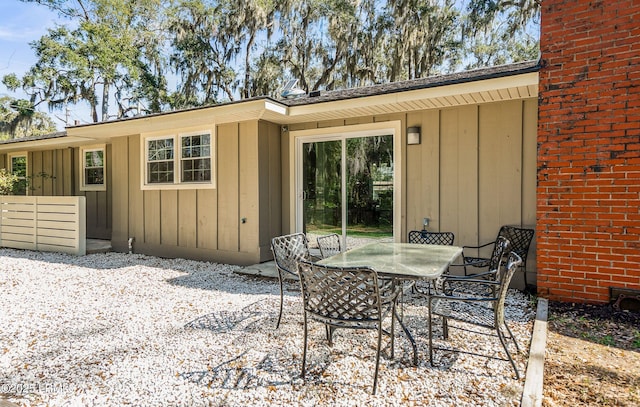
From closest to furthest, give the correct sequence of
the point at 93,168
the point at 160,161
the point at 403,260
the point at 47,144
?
the point at 403,260 < the point at 160,161 < the point at 47,144 < the point at 93,168

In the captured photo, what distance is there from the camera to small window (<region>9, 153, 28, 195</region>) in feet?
34.0

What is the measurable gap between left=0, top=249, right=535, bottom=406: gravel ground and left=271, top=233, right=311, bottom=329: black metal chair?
452 millimetres

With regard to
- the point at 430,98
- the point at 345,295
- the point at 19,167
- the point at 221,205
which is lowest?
the point at 345,295

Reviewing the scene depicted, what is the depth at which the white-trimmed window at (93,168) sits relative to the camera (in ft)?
29.6

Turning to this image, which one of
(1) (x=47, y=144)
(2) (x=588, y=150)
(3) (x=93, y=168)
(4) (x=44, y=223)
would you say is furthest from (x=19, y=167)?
(2) (x=588, y=150)

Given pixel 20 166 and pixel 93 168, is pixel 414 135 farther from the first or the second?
pixel 20 166

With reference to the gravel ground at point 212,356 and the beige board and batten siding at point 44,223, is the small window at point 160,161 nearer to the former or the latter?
the beige board and batten siding at point 44,223

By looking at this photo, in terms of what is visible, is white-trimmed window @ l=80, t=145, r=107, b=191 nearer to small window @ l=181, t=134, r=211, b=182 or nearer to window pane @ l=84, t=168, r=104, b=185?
window pane @ l=84, t=168, r=104, b=185

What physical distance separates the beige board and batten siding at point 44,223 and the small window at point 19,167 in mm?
2530

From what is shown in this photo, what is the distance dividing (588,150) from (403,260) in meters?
2.34

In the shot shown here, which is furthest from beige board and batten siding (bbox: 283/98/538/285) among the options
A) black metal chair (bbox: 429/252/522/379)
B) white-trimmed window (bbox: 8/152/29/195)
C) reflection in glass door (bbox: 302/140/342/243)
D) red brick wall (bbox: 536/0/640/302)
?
white-trimmed window (bbox: 8/152/29/195)

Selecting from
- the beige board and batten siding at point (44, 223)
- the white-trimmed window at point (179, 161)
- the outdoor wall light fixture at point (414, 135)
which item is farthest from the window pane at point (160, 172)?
the outdoor wall light fixture at point (414, 135)

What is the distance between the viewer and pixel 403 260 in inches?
121

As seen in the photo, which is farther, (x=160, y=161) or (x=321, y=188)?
(x=160, y=161)
